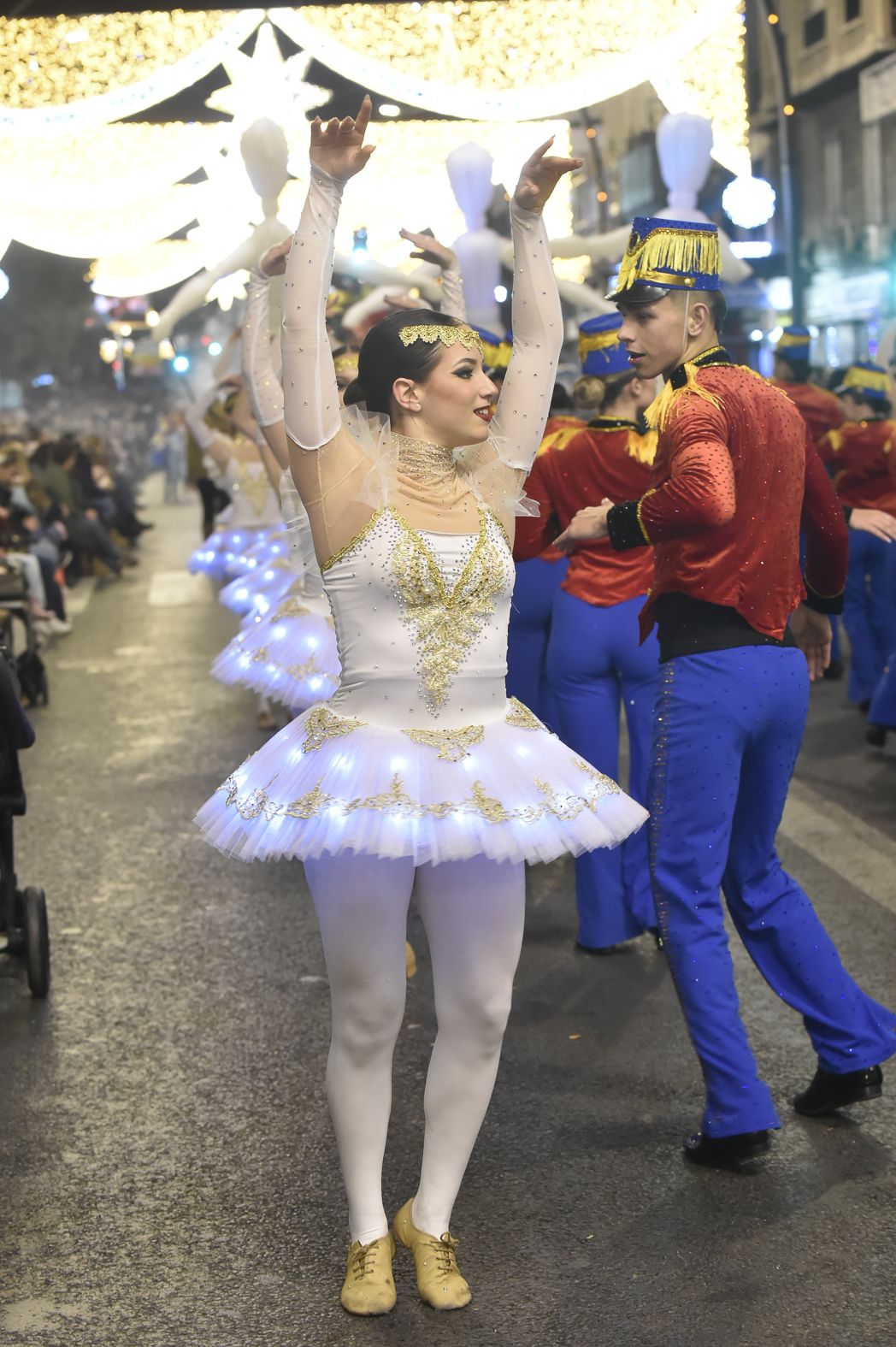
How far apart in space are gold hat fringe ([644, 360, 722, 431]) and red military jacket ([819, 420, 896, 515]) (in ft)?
20.2

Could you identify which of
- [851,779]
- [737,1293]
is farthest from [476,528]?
[851,779]

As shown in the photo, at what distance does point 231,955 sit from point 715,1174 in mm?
2508

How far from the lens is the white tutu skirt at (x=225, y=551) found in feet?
38.4

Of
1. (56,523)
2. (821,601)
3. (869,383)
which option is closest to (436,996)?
(821,601)

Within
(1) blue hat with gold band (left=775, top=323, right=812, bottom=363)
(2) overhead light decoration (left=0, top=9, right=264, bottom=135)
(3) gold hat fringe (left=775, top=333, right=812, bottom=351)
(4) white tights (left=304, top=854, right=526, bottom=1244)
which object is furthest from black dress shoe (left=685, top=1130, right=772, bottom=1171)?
(3) gold hat fringe (left=775, top=333, right=812, bottom=351)

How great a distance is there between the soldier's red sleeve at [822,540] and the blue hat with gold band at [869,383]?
6.87 m

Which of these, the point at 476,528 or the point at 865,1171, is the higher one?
the point at 476,528

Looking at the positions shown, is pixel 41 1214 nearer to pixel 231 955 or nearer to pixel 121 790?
pixel 231 955

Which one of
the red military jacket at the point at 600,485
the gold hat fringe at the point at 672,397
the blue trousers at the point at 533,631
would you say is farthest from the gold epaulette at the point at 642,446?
the gold hat fringe at the point at 672,397

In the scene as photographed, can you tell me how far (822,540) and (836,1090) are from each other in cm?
149

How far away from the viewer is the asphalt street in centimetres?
378

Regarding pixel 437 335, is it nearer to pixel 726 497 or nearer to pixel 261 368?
pixel 726 497

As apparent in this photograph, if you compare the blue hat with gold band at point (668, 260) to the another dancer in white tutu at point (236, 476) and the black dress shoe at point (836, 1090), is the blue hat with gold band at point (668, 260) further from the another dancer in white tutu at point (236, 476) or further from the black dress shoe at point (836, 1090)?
the another dancer in white tutu at point (236, 476)

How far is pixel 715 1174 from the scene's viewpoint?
14.6ft
